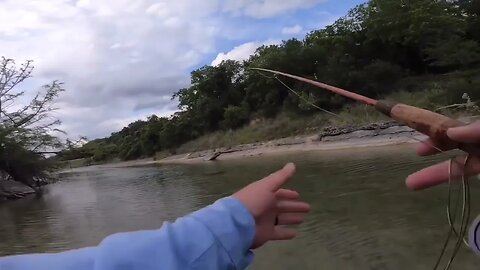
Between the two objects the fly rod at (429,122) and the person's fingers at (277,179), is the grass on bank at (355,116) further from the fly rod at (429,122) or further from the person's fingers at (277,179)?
the person's fingers at (277,179)

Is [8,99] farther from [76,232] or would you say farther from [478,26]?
[478,26]

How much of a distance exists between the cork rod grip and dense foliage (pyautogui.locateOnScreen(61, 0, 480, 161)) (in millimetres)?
22199

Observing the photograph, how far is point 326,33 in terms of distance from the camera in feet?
130

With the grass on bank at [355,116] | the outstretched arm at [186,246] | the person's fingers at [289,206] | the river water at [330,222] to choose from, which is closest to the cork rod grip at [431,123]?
the person's fingers at [289,206]

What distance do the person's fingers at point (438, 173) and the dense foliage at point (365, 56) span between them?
882 inches

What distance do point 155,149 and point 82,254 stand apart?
193 ft

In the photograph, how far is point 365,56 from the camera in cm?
3616

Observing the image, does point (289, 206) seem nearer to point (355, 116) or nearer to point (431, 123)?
point (431, 123)

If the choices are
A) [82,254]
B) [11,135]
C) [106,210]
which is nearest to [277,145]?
[11,135]

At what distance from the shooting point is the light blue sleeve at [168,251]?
806 millimetres

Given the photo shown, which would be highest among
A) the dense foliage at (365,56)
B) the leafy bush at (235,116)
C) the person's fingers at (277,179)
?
the dense foliage at (365,56)

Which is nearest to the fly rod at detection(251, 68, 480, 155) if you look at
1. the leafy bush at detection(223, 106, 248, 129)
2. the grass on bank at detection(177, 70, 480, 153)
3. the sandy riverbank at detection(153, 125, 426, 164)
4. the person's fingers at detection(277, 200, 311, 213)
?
the person's fingers at detection(277, 200, 311, 213)

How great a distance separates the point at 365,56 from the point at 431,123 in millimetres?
36418

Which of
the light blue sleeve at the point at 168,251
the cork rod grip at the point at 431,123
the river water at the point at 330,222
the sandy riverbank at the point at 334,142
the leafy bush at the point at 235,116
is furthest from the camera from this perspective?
the leafy bush at the point at 235,116
